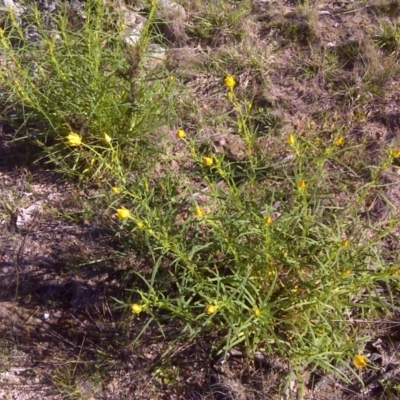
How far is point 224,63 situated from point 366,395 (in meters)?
2.30

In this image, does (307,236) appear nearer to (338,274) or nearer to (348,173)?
(338,274)

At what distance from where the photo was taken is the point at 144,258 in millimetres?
2814

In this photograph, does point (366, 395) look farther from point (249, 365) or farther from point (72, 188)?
point (72, 188)

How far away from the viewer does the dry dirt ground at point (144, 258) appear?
2.55 meters

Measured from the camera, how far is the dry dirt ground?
2553mm

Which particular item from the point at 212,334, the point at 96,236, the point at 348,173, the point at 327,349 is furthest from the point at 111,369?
the point at 348,173

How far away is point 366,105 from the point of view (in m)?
3.46

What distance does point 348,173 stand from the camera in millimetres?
3115

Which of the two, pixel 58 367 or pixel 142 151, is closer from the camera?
pixel 58 367

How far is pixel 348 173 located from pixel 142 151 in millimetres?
1180

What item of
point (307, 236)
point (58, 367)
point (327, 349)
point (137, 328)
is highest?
point (307, 236)

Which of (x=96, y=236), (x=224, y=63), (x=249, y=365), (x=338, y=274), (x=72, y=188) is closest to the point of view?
(x=338, y=274)

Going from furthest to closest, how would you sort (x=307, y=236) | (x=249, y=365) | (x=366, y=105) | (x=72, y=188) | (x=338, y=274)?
(x=366, y=105) < (x=72, y=188) < (x=249, y=365) < (x=307, y=236) < (x=338, y=274)

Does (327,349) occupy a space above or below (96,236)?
above
